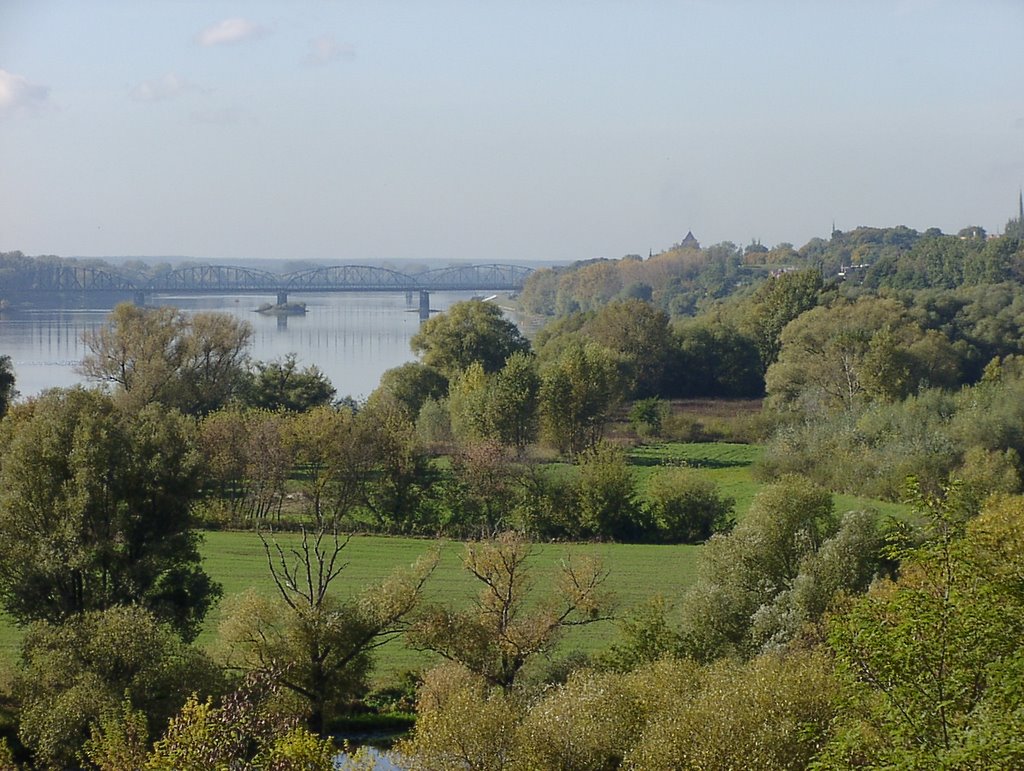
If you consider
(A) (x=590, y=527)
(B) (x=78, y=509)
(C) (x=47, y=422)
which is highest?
(C) (x=47, y=422)

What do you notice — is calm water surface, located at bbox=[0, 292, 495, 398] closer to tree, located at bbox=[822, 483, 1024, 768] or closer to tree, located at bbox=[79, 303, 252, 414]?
tree, located at bbox=[79, 303, 252, 414]

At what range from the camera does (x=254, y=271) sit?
12606 centimetres

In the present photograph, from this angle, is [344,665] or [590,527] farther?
[590,527]

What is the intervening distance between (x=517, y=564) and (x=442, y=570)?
228 inches

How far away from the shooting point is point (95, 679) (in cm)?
1294

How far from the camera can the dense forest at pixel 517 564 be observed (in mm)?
9281

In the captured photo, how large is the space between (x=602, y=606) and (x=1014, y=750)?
10.3 meters

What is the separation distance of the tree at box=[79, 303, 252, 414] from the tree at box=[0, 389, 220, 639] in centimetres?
1612

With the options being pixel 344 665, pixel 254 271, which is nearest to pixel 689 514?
pixel 344 665

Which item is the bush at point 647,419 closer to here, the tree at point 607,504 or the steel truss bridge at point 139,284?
the tree at point 607,504

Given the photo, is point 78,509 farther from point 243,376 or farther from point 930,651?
point 243,376

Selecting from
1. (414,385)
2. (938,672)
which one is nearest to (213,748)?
(938,672)

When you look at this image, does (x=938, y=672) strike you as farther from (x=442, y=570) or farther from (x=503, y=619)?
(x=442, y=570)

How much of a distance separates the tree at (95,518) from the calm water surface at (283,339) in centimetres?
1847
